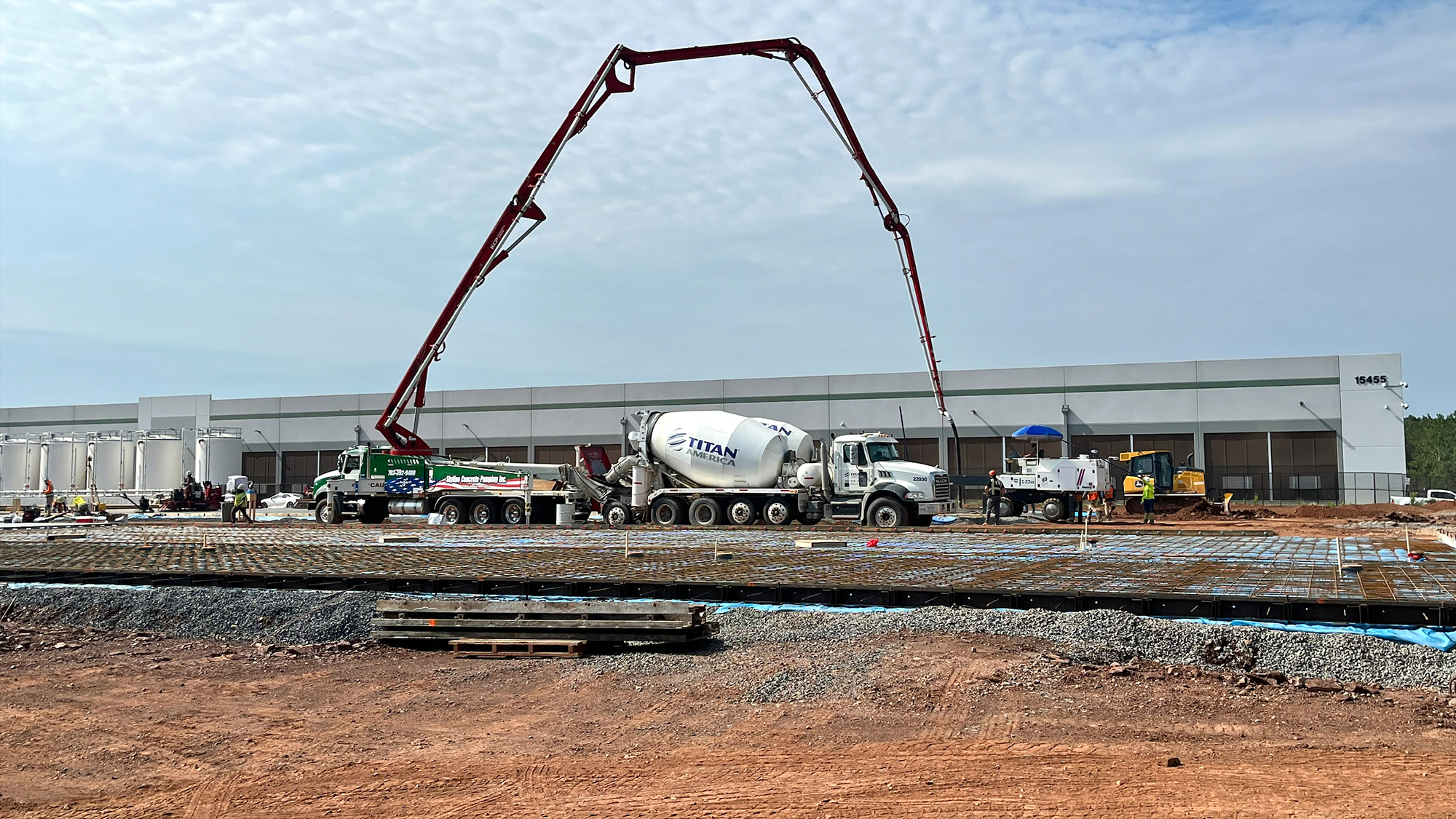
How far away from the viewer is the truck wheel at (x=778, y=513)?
30.7m

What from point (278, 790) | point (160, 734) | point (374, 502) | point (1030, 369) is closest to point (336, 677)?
point (160, 734)

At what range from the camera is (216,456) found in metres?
56.9

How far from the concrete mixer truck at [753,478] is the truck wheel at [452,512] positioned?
12.5 feet

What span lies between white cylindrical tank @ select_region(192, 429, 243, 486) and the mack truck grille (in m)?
41.7

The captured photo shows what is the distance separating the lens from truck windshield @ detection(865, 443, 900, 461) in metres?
29.8

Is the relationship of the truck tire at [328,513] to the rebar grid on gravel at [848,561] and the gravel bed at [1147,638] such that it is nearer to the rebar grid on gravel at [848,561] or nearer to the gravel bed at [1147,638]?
the rebar grid on gravel at [848,561]

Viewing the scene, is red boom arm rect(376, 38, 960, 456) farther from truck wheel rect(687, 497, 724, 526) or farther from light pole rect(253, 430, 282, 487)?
light pole rect(253, 430, 282, 487)

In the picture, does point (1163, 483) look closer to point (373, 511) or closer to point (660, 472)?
point (660, 472)

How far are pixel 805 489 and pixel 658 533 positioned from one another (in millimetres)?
5205

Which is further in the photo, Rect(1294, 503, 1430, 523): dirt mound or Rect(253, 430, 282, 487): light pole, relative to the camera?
Rect(253, 430, 282, 487): light pole

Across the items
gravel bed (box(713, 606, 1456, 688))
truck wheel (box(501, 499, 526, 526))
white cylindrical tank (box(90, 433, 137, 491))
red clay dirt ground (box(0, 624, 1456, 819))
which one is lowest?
red clay dirt ground (box(0, 624, 1456, 819))

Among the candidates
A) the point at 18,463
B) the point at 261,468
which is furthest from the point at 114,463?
the point at 261,468

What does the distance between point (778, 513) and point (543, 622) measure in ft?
66.4

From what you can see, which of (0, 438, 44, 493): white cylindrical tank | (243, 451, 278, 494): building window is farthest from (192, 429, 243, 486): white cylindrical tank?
(0, 438, 44, 493): white cylindrical tank
